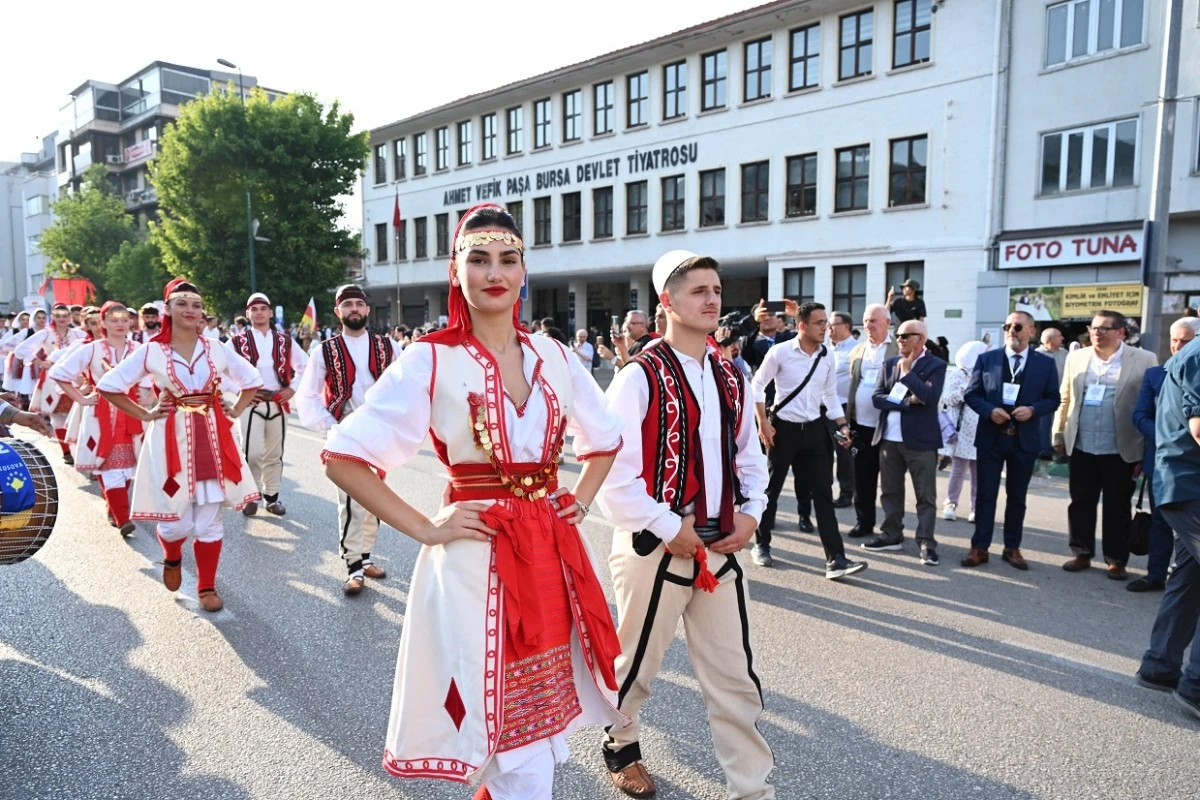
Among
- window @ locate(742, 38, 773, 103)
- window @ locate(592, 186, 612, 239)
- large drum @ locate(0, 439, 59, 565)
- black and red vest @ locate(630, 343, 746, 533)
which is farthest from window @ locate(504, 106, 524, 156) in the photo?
black and red vest @ locate(630, 343, 746, 533)

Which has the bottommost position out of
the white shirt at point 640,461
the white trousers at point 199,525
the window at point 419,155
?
the white trousers at point 199,525

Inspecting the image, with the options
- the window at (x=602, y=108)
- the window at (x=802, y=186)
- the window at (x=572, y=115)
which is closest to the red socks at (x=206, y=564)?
the window at (x=802, y=186)

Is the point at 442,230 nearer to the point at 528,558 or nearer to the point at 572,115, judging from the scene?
the point at 572,115

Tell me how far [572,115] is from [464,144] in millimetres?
6844

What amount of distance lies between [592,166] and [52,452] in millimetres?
21665

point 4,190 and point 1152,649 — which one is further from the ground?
point 4,190

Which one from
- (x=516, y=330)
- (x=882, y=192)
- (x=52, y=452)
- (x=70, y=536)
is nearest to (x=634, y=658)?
(x=516, y=330)

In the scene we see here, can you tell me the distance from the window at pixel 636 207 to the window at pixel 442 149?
10774mm

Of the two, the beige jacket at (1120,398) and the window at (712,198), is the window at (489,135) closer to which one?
the window at (712,198)

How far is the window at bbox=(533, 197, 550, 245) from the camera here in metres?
33.0

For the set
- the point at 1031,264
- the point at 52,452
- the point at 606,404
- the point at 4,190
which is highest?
the point at 4,190

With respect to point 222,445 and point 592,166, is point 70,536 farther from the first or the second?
point 592,166

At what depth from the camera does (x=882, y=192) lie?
22.8m

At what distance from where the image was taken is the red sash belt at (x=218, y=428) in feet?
18.0
